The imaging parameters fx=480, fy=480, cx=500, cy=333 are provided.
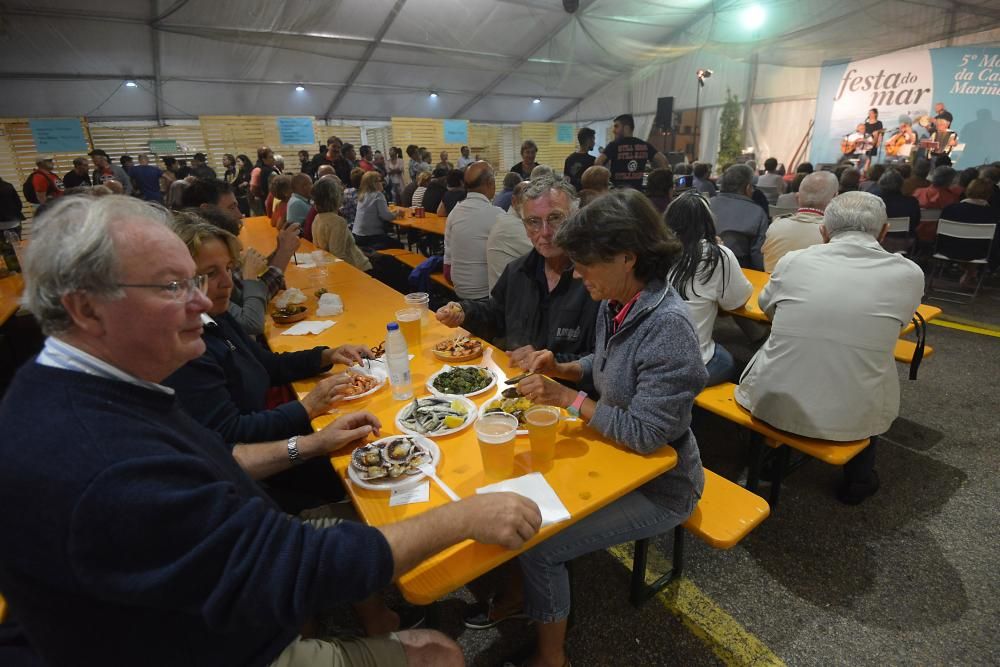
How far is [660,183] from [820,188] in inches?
68.6

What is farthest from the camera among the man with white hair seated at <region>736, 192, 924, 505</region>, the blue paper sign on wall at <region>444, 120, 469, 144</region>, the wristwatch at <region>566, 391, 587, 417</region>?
the blue paper sign on wall at <region>444, 120, 469, 144</region>

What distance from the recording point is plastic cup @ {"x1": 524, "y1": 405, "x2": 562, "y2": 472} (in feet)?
4.60

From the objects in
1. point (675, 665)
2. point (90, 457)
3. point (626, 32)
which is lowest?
point (675, 665)

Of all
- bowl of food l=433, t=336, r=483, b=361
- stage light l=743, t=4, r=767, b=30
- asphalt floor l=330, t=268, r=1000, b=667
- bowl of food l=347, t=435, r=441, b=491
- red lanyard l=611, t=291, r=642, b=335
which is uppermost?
stage light l=743, t=4, r=767, b=30

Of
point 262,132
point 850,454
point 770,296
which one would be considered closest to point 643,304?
point 770,296

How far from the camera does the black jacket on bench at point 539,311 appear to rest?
2.44m

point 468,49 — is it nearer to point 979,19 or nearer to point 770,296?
point 979,19

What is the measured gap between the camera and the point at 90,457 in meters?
0.80

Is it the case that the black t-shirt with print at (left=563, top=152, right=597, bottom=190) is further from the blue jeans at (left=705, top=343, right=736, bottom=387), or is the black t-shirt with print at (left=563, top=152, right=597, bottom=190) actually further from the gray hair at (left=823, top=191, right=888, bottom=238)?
the gray hair at (left=823, top=191, right=888, bottom=238)

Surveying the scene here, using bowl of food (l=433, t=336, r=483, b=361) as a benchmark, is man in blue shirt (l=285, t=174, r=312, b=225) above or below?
above

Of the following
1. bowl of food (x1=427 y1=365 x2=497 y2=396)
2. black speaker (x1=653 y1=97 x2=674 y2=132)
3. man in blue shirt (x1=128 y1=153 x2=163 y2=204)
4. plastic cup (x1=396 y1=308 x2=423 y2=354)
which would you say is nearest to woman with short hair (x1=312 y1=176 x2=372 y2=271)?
plastic cup (x1=396 y1=308 x2=423 y2=354)

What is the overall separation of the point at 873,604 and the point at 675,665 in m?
0.93

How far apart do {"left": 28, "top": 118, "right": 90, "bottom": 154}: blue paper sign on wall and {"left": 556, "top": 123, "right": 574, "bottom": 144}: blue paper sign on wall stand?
1487 centimetres

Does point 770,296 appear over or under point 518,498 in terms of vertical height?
over
